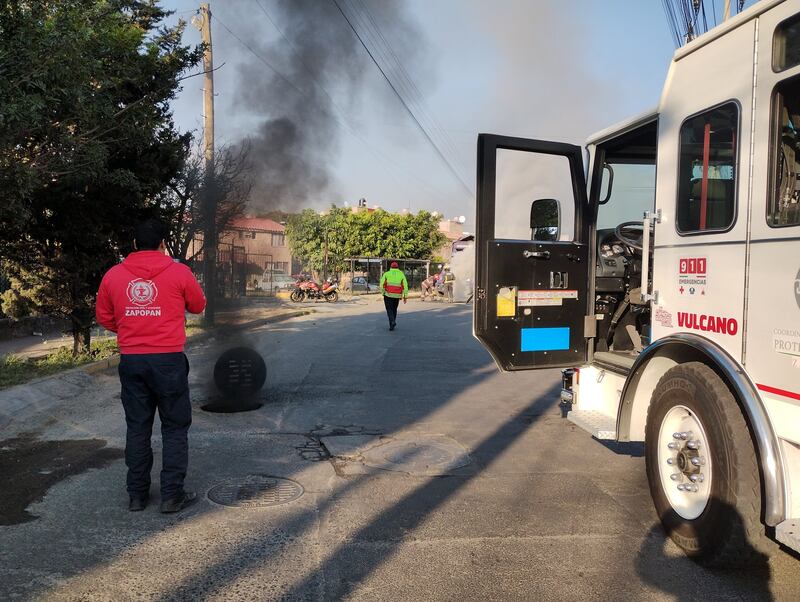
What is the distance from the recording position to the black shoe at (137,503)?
3818 millimetres

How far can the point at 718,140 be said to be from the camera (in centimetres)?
323

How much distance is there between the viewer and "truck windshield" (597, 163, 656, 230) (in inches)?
198

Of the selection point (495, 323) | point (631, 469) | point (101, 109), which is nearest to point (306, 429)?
point (495, 323)

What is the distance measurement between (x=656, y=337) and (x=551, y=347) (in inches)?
45.7

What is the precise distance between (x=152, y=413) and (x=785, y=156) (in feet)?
12.3

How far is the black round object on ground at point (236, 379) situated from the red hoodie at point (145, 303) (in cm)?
264

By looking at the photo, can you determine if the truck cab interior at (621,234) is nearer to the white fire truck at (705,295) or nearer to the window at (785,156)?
the white fire truck at (705,295)

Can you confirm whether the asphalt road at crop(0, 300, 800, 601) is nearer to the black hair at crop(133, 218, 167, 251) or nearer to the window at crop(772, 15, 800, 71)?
the black hair at crop(133, 218, 167, 251)

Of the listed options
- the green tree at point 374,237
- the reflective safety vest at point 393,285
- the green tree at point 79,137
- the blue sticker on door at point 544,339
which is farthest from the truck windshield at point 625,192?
the green tree at point 374,237

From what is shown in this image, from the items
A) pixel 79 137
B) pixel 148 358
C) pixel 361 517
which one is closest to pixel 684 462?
pixel 361 517

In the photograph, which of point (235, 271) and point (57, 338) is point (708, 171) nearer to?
point (235, 271)

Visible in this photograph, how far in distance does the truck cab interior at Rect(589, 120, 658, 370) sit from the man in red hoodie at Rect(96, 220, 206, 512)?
3078mm

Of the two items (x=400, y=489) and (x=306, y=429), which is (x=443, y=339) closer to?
(x=306, y=429)

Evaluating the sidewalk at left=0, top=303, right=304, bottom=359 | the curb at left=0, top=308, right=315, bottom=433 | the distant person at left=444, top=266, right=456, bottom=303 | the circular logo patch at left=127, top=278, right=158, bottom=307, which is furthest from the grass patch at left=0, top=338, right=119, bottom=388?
the distant person at left=444, top=266, right=456, bottom=303
